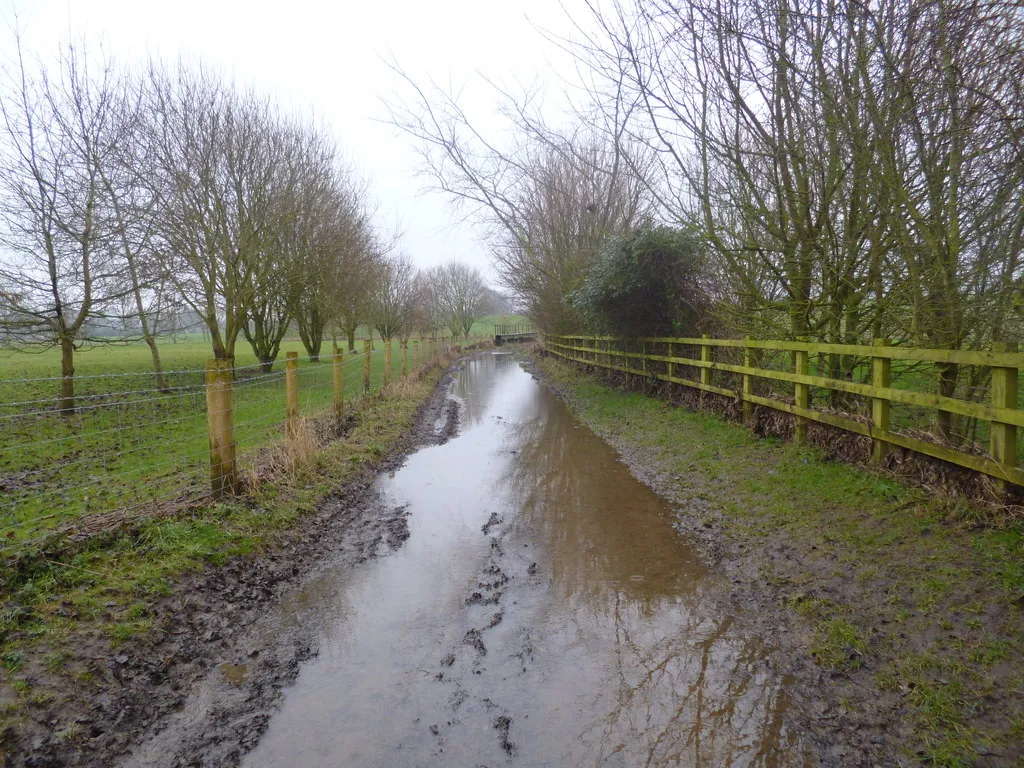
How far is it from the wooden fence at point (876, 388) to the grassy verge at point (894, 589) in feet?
1.29

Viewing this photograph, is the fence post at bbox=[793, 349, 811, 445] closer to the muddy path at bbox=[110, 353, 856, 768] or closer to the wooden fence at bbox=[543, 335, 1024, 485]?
the wooden fence at bbox=[543, 335, 1024, 485]

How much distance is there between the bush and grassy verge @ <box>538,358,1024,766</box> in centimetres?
624

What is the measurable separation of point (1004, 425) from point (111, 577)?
611cm

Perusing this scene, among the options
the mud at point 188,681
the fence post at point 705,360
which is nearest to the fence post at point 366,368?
the fence post at point 705,360

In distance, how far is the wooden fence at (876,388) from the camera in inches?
172

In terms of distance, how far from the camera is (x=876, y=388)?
591 centimetres

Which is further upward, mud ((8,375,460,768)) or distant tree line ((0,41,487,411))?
distant tree line ((0,41,487,411))

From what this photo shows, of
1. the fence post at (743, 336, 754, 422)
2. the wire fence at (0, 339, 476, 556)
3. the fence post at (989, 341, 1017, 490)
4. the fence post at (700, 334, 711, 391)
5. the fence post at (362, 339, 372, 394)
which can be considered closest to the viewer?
the fence post at (989, 341, 1017, 490)

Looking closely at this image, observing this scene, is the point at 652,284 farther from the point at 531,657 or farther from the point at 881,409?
the point at 531,657

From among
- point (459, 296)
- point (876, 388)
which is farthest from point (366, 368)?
point (459, 296)

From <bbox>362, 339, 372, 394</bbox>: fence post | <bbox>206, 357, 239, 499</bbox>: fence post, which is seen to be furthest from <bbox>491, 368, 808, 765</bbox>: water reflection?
<bbox>362, 339, 372, 394</bbox>: fence post

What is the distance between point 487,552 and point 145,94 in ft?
45.0

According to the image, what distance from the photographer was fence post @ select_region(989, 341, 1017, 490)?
14.1ft

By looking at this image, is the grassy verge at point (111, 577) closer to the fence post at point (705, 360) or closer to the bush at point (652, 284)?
the fence post at point (705, 360)
